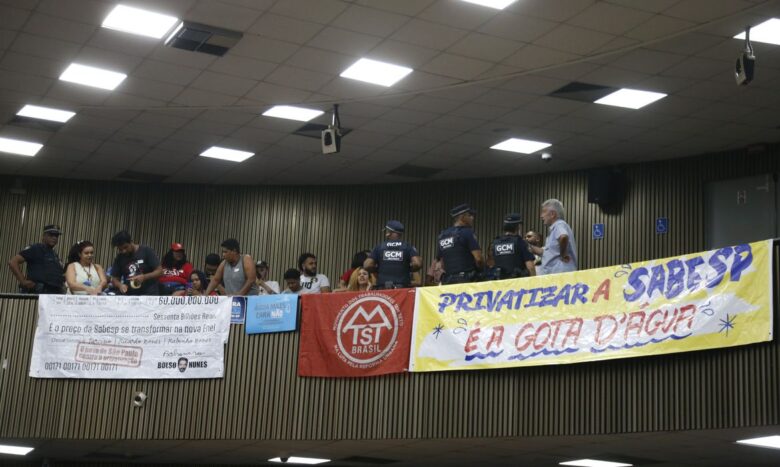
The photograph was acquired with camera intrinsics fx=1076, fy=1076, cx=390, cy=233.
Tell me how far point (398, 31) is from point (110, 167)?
8.02 meters

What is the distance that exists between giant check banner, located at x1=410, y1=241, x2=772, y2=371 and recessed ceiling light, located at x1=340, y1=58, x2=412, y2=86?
284 cm

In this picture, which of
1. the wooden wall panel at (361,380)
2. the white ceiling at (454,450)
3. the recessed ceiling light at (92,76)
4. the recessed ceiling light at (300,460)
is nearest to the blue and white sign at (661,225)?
the wooden wall panel at (361,380)

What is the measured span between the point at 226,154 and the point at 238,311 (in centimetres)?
480

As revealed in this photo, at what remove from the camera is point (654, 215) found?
16531 millimetres

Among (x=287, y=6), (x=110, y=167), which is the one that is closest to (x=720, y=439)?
(x=287, y=6)

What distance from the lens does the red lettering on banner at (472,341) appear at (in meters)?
11.5

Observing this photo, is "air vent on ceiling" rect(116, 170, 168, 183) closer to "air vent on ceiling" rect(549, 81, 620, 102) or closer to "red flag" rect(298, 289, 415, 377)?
"red flag" rect(298, 289, 415, 377)

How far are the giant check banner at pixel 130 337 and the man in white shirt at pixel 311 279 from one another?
1.76 meters

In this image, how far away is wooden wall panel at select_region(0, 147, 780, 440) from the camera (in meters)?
10.4

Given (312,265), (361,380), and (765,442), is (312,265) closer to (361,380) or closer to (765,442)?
(361,380)

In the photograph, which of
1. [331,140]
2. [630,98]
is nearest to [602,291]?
[630,98]

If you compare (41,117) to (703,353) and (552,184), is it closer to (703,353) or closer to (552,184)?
(552,184)

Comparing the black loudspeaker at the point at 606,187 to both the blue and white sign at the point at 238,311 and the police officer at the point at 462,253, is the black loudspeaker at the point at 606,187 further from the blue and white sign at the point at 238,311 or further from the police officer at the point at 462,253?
the blue and white sign at the point at 238,311

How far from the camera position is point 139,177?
735 inches
